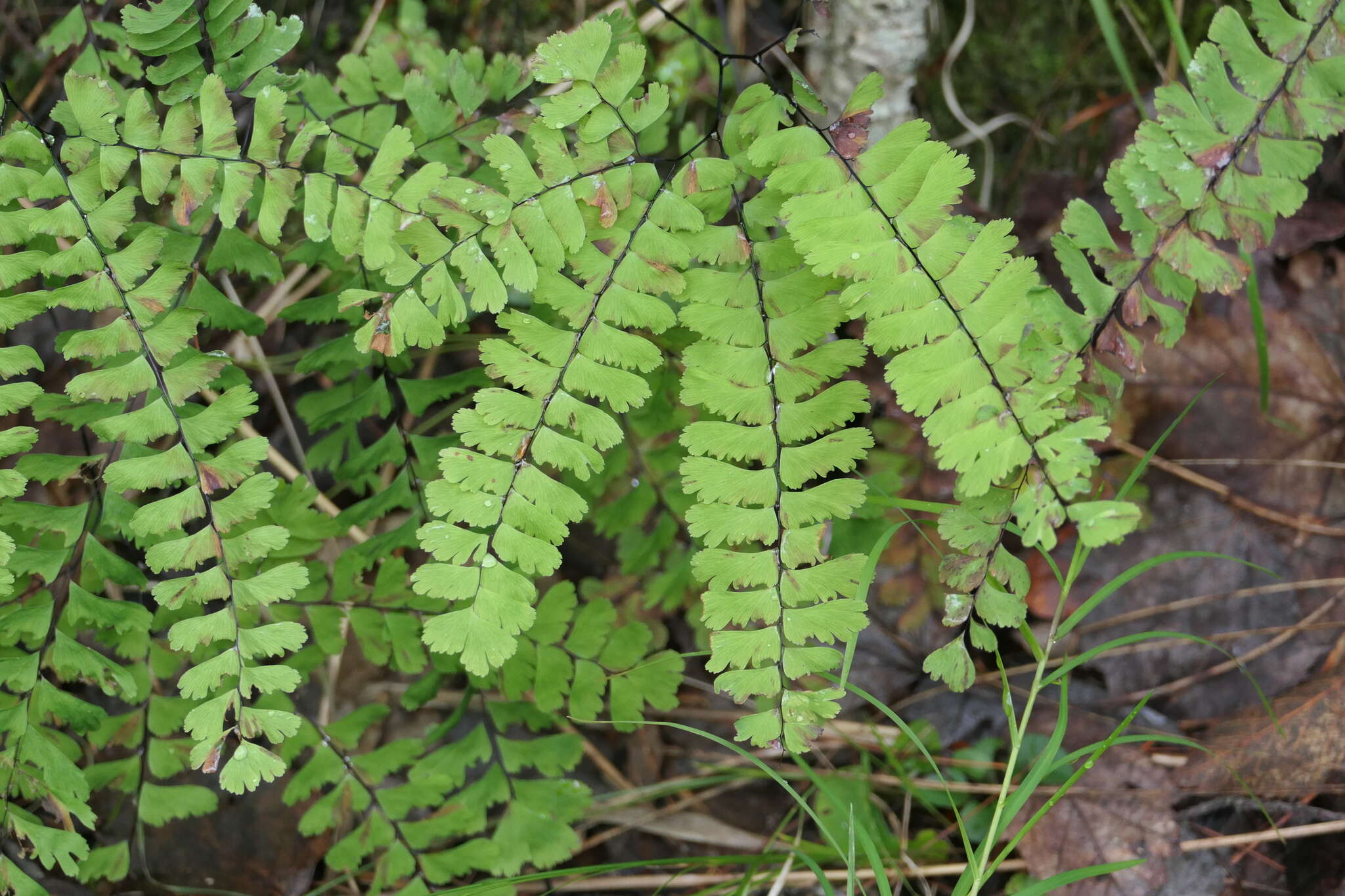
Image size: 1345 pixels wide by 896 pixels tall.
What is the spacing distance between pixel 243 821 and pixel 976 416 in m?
1.78

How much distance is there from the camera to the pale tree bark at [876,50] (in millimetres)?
1887

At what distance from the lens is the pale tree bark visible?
1.89 meters

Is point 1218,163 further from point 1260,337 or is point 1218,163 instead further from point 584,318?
point 584,318

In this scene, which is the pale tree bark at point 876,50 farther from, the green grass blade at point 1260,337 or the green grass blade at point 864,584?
the green grass blade at point 864,584

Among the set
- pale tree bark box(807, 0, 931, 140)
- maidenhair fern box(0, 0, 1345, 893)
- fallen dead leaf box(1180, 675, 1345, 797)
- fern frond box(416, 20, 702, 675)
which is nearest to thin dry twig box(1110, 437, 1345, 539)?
fallen dead leaf box(1180, 675, 1345, 797)

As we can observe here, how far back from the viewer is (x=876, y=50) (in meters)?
1.93

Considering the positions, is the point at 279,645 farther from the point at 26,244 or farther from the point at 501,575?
the point at 26,244

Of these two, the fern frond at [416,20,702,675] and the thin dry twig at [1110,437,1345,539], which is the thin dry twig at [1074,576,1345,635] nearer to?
the thin dry twig at [1110,437,1345,539]

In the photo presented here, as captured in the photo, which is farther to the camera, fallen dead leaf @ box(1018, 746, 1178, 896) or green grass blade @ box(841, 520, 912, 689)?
fallen dead leaf @ box(1018, 746, 1178, 896)

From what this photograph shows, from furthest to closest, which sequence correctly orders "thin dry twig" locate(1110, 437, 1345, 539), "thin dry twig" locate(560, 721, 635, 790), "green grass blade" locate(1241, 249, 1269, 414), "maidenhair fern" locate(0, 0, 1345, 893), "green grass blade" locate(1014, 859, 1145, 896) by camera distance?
"thin dry twig" locate(560, 721, 635, 790) → "thin dry twig" locate(1110, 437, 1345, 539) → "green grass blade" locate(1241, 249, 1269, 414) → "green grass blade" locate(1014, 859, 1145, 896) → "maidenhair fern" locate(0, 0, 1345, 893)

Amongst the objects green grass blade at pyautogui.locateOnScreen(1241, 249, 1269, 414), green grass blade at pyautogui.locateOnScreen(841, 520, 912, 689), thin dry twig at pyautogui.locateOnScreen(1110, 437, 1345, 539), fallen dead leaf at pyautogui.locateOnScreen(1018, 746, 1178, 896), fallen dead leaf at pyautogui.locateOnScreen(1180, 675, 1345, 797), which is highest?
green grass blade at pyautogui.locateOnScreen(1241, 249, 1269, 414)

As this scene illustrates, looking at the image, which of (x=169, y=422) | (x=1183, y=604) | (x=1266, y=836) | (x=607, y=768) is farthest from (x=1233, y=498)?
(x=169, y=422)

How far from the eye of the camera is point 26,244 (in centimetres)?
145

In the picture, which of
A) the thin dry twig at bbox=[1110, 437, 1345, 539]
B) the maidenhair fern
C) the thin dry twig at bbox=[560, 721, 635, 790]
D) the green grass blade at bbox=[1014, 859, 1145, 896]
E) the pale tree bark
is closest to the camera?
the maidenhair fern
